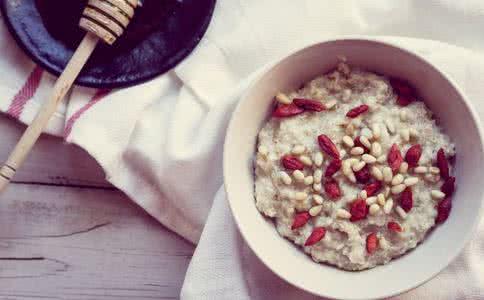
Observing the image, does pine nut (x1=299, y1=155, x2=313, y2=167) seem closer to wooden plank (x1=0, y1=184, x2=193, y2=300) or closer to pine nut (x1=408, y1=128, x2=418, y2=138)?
pine nut (x1=408, y1=128, x2=418, y2=138)

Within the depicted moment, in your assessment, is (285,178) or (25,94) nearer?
(285,178)

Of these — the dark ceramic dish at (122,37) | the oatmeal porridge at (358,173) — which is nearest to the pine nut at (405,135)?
the oatmeal porridge at (358,173)

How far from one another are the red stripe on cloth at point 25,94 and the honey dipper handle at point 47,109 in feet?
0.26

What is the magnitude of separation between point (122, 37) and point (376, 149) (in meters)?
0.46

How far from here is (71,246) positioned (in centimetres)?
122

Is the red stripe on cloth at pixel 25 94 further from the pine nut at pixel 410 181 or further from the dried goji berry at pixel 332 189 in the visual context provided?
the pine nut at pixel 410 181

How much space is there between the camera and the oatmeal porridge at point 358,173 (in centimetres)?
98

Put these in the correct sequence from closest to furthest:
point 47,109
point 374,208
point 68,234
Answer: point 374,208, point 47,109, point 68,234

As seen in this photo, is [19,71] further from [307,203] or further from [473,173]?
[473,173]

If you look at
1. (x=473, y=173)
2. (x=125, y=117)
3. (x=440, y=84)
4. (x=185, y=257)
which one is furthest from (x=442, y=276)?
(x=125, y=117)

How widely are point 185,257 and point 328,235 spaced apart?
1.03 ft

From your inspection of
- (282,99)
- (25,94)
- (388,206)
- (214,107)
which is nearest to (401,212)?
(388,206)

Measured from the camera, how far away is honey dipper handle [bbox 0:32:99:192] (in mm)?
1093

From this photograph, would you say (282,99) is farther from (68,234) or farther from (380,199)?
(68,234)
